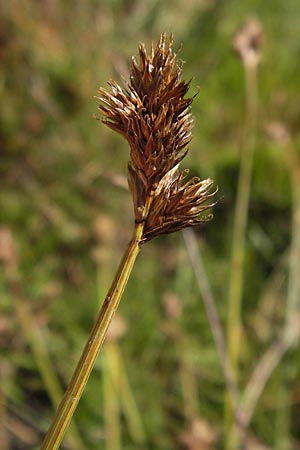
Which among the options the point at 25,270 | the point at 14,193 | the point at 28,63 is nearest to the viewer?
the point at 25,270

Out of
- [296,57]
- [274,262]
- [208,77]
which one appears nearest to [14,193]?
[274,262]

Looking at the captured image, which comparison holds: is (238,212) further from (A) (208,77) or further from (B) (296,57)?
(B) (296,57)

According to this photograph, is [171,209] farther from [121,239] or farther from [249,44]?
[121,239]

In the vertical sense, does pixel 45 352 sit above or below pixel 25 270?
below

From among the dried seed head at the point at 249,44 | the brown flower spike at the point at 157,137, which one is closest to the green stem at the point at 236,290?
the dried seed head at the point at 249,44

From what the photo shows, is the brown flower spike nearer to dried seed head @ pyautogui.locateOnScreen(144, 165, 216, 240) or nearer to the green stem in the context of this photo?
dried seed head @ pyautogui.locateOnScreen(144, 165, 216, 240)

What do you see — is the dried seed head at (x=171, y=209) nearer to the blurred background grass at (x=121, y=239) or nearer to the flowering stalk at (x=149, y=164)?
the flowering stalk at (x=149, y=164)
